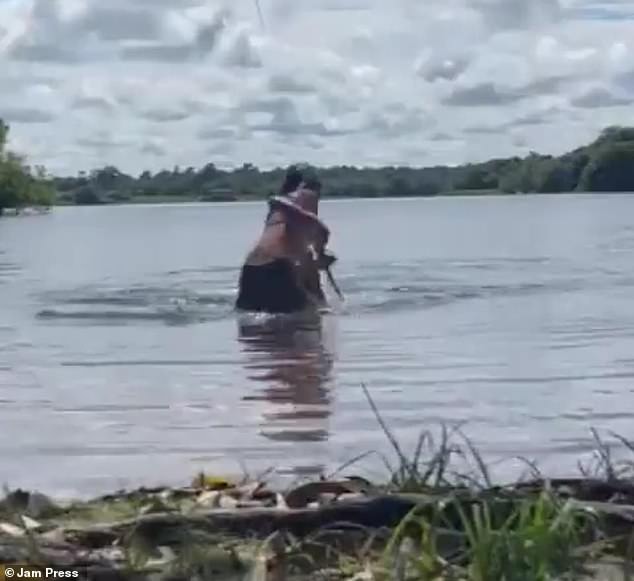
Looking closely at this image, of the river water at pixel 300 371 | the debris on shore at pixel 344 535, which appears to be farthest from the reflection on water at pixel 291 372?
the debris on shore at pixel 344 535

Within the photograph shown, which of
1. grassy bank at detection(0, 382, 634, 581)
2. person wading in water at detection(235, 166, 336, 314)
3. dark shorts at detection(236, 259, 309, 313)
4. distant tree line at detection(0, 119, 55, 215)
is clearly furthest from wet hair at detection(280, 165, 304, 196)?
distant tree line at detection(0, 119, 55, 215)

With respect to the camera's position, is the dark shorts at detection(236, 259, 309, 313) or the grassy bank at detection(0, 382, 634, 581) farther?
the dark shorts at detection(236, 259, 309, 313)

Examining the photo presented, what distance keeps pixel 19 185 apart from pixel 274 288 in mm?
100746

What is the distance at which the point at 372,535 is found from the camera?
5.91 metres

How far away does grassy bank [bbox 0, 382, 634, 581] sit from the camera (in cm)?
548

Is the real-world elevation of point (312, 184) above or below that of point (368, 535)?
above

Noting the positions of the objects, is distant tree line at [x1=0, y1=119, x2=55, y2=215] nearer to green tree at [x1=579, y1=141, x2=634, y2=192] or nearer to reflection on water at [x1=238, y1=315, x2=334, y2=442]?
green tree at [x1=579, y1=141, x2=634, y2=192]

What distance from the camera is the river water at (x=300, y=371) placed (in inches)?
435

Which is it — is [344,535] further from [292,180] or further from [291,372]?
[292,180]

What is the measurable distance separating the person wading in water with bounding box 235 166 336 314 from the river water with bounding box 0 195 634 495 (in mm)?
486

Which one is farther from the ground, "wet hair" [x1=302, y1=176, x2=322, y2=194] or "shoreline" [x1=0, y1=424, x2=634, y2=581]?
"wet hair" [x1=302, y1=176, x2=322, y2=194]

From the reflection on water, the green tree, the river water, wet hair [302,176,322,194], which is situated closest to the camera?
the river water

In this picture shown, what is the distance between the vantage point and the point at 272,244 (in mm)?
21609

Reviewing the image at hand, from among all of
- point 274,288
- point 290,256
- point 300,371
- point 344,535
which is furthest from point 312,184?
point 344,535
